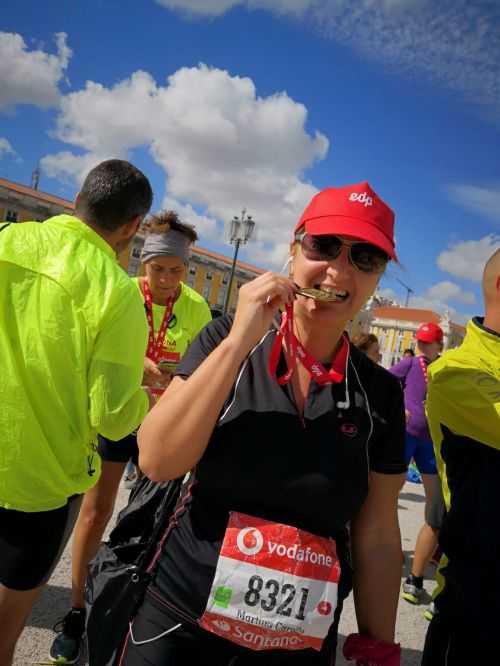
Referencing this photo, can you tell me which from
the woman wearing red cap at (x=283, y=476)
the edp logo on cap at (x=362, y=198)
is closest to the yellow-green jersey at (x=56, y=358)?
the woman wearing red cap at (x=283, y=476)

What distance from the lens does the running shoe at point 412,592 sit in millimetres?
4070

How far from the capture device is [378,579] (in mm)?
1458

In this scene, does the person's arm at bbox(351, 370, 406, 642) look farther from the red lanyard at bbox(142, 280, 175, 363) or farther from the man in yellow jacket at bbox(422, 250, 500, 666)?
the red lanyard at bbox(142, 280, 175, 363)

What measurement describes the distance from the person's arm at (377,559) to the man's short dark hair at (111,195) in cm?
156

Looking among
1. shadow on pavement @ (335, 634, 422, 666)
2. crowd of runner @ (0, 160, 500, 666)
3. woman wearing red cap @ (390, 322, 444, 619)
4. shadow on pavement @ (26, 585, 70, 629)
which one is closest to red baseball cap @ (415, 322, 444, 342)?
woman wearing red cap @ (390, 322, 444, 619)

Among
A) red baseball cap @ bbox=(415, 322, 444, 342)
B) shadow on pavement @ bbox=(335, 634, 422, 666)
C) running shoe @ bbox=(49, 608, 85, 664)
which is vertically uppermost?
red baseball cap @ bbox=(415, 322, 444, 342)

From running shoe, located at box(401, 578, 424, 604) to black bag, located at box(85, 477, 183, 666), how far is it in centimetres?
351

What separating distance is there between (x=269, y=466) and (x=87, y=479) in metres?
0.99

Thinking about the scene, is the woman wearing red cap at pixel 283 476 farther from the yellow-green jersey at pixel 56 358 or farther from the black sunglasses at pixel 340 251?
the yellow-green jersey at pixel 56 358

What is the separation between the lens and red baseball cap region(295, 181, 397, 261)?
1463mm

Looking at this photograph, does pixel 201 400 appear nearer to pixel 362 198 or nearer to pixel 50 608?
pixel 362 198

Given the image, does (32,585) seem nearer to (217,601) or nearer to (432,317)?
(217,601)

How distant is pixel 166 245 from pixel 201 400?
8.34 ft

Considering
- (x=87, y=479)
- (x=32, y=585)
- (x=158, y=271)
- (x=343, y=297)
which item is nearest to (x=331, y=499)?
(x=343, y=297)
